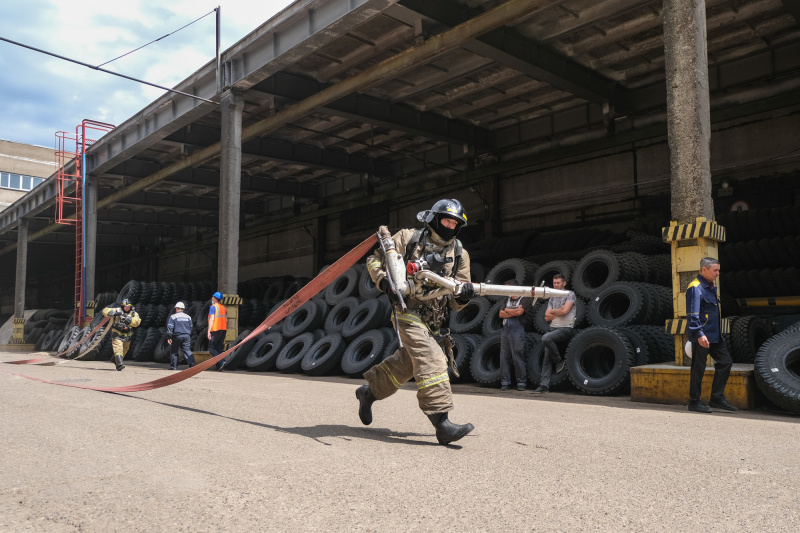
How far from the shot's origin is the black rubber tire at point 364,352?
11641 mm

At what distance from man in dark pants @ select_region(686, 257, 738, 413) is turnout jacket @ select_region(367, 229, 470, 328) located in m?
3.10

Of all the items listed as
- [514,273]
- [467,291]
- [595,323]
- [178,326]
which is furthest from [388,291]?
[178,326]

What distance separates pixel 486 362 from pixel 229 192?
872 centimetres

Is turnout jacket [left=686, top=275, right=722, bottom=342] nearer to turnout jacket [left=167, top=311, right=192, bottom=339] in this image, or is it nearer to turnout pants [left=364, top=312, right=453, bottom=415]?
turnout pants [left=364, top=312, right=453, bottom=415]

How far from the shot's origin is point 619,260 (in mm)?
10680

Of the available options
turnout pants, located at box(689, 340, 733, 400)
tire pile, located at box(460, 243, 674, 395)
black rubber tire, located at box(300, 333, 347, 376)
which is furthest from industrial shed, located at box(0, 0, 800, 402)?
black rubber tire, located at box(300, 333, 347, 376)

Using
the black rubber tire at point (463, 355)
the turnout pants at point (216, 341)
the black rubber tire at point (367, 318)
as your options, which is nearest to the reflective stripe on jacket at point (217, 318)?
the turnout pants at point (216, 341)

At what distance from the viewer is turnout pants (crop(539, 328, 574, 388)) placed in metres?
9.00

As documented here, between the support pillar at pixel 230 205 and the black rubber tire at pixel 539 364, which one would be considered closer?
the black rubber tire at pixel 539 364

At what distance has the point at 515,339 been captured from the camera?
9.35 m

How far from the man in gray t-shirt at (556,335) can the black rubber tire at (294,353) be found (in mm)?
5607

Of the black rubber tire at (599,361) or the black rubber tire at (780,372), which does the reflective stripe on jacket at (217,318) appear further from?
the black rubber tire at (780,372)

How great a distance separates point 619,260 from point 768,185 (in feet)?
21.2

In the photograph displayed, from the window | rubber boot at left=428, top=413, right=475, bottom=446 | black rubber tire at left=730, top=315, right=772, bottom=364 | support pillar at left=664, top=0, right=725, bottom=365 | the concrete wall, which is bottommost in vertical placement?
rubber boot at left=428, top=413, right=475, bottom=446
